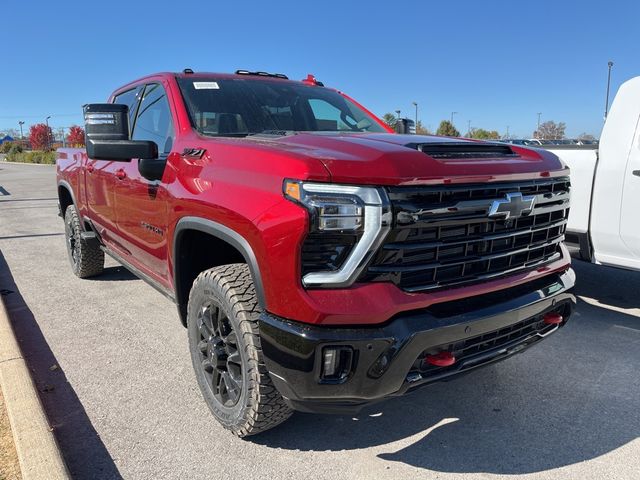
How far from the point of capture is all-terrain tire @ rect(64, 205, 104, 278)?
215 inches

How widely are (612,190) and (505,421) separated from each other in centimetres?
251

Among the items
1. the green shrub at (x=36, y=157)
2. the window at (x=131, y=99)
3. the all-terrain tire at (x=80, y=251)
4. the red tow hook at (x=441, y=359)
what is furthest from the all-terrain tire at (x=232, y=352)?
the green shrub at (x=36, y=157)

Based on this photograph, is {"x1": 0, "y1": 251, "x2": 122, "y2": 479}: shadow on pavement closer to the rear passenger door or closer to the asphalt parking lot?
the asphalt parking lot

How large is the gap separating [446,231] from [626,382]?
2.09m

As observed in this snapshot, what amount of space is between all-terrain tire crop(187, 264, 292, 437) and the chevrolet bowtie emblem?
116 cm

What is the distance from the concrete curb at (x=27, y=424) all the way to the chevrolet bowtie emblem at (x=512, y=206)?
224 centimetres

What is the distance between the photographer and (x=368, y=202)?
1997mm

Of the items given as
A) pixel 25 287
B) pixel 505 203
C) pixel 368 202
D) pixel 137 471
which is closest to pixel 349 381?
pixel 368 202

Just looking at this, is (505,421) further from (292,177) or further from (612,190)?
(612,190)

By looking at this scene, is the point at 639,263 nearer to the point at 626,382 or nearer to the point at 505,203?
the point at 626,382

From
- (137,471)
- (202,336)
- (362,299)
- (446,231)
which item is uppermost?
(446,231)

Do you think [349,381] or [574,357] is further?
[574,357]

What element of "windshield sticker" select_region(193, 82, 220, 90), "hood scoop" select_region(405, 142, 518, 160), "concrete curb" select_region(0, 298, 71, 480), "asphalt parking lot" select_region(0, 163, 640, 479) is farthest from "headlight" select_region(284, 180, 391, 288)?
"windshield sticker" select_region(193, 82, 220, 90)

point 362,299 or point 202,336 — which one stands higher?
point 362,299
